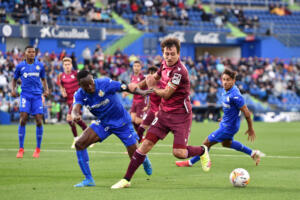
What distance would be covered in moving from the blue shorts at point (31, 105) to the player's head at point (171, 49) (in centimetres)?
598

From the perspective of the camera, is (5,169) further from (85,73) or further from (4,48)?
(4,48)

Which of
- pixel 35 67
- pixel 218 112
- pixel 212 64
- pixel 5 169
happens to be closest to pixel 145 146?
pixel 5 169

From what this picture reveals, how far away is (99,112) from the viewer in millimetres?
→ 9133

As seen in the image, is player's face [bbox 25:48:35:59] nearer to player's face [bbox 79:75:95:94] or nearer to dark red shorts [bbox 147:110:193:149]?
player's face [bbox 79:75:95:94]

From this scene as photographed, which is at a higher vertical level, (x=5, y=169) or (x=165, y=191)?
(x=165, y=191)

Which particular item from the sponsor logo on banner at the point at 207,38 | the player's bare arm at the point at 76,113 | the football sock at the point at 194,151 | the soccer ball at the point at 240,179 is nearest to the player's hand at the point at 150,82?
the player's bare arm at the point at 76,113

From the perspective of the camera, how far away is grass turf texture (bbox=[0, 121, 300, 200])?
26.5 ft

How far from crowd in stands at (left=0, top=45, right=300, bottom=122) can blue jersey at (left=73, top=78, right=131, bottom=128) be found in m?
21.1

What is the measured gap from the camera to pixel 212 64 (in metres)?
41.0

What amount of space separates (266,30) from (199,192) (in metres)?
41.1

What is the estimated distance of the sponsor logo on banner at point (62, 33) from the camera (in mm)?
36719

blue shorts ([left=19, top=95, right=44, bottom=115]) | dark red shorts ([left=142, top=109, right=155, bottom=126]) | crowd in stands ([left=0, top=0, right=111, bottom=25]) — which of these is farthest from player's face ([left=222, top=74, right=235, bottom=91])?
crowd in stands ([left=0, top=0, right=111, bottom=25])

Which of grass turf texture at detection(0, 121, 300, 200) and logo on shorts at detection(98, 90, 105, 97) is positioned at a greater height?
logo on shorts at detection(98, 90, 105, 97)

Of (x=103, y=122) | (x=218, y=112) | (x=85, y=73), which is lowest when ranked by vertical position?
(x=218, y=112)
